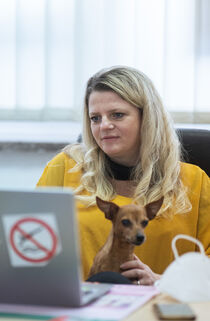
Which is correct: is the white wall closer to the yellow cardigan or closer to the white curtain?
the white curtain

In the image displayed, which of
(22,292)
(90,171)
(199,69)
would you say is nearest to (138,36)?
(199,69)

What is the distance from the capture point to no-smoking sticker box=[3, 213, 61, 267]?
0.84 m

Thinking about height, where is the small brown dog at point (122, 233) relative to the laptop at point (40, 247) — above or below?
below

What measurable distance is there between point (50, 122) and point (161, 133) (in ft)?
2.51

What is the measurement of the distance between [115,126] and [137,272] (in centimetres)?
49

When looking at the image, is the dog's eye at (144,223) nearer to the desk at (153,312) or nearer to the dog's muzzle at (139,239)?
the dog's muzzle at (139,239)

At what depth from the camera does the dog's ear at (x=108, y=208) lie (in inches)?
47.4

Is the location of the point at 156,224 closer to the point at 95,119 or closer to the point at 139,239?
the point at 139,239

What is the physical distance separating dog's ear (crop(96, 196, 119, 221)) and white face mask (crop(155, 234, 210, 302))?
22 cm

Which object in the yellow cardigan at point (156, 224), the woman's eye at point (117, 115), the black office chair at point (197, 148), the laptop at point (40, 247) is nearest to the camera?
the laptop at point (40, 247)

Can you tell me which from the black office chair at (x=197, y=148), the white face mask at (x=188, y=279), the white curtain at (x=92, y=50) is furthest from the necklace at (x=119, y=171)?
the white curtain at (x=92, y=50)

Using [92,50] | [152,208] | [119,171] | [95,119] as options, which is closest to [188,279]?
[152,208]

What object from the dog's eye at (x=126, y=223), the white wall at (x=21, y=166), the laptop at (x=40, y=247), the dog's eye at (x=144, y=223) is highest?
the laptop at (x=40, y=247)

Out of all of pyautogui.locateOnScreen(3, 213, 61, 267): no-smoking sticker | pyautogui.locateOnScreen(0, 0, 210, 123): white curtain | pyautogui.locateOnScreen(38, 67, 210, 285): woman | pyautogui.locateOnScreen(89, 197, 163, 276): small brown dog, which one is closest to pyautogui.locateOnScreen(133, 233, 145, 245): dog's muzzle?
pyautogui.locateOnScreen(89, 197, 163, 276): small brown dog
